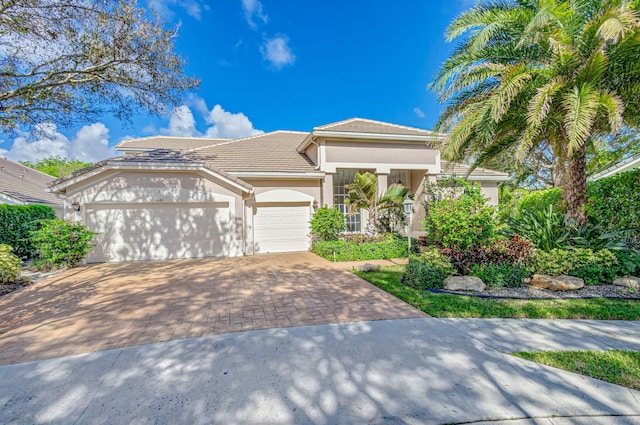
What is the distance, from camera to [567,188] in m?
8.21

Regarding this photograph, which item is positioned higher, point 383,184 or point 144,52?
point 144,52

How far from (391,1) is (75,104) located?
13.5 metres

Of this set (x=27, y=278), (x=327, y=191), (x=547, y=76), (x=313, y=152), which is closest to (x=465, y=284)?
(x=547, y=76)

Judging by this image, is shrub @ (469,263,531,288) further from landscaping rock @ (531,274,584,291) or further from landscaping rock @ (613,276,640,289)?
landscaping rock @ (613,276,640,289)

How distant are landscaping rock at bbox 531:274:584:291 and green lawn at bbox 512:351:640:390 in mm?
3077

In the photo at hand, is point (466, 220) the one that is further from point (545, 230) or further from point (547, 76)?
point (547, 76)

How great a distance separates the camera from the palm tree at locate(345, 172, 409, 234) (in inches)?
465

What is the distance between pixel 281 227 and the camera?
13.3m

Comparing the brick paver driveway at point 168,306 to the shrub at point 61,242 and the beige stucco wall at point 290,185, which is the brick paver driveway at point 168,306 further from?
the beige stucco wall at point 290,185

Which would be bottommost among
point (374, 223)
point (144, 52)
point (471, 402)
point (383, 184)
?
point (471, 402)

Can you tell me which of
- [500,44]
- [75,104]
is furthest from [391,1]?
[75,104]

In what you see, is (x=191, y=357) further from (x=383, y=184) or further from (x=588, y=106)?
(x=383, y=184)

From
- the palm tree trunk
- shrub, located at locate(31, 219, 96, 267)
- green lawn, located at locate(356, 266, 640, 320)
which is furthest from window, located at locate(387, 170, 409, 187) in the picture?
shrub, located at locate(31, 219, 96, 267)

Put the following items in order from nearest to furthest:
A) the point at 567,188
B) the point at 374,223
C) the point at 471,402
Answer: the point at 471,402 → the point at 567,188 → the point at 374,223
